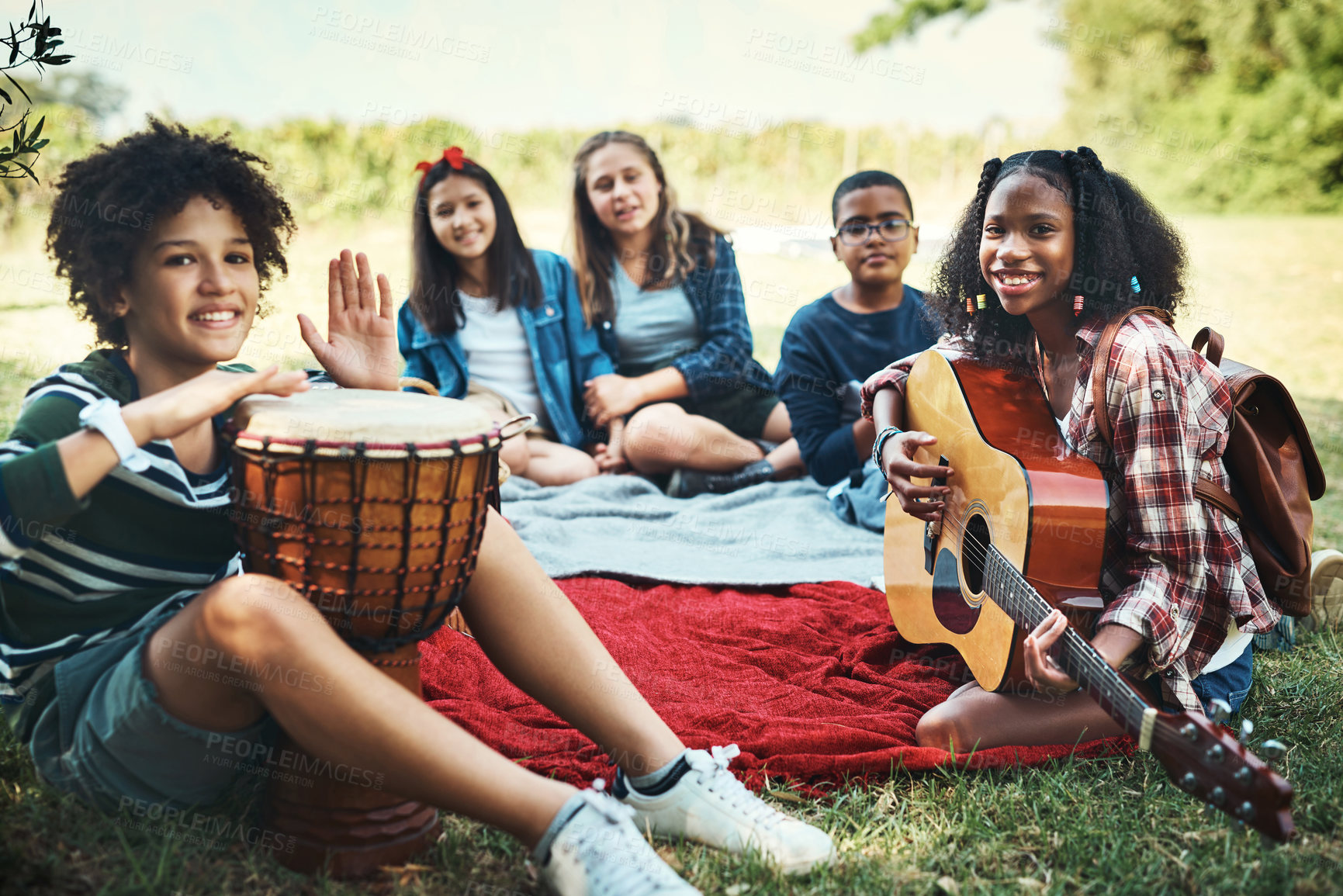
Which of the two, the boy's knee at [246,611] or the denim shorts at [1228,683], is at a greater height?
the boy's knee at [246,611]

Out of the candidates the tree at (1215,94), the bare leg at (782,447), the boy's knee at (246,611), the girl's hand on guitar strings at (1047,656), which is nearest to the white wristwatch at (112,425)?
the boy's knee at (246,611)

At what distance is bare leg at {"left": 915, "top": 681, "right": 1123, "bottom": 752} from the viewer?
7.09ft

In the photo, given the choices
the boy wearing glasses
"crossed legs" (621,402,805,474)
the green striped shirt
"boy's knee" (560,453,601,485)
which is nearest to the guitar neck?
the green striped shirt

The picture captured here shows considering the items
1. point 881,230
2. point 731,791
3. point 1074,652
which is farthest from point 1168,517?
point 881,230

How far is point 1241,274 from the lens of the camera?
1055cm

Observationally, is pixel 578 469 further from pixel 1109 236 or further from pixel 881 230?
pixel 1109 236

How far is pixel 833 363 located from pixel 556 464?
129cm

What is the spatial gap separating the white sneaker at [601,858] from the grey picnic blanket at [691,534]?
1743mm

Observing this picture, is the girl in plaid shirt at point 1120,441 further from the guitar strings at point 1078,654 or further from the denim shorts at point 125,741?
the denim shorts at point 125,741

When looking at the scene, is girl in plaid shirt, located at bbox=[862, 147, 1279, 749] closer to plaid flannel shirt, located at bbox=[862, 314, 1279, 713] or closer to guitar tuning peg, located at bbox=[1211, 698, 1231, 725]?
plaid flannel shirt, located at bbox=[862, 314, 1279, 713]

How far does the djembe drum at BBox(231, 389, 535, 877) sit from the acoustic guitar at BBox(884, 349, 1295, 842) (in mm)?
1087

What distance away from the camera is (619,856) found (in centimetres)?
154

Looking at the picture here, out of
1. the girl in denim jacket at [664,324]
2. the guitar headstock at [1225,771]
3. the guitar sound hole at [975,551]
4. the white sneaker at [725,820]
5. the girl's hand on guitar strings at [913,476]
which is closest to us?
the guitar headstock at [1225,771]

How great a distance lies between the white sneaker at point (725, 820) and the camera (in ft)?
5.68
